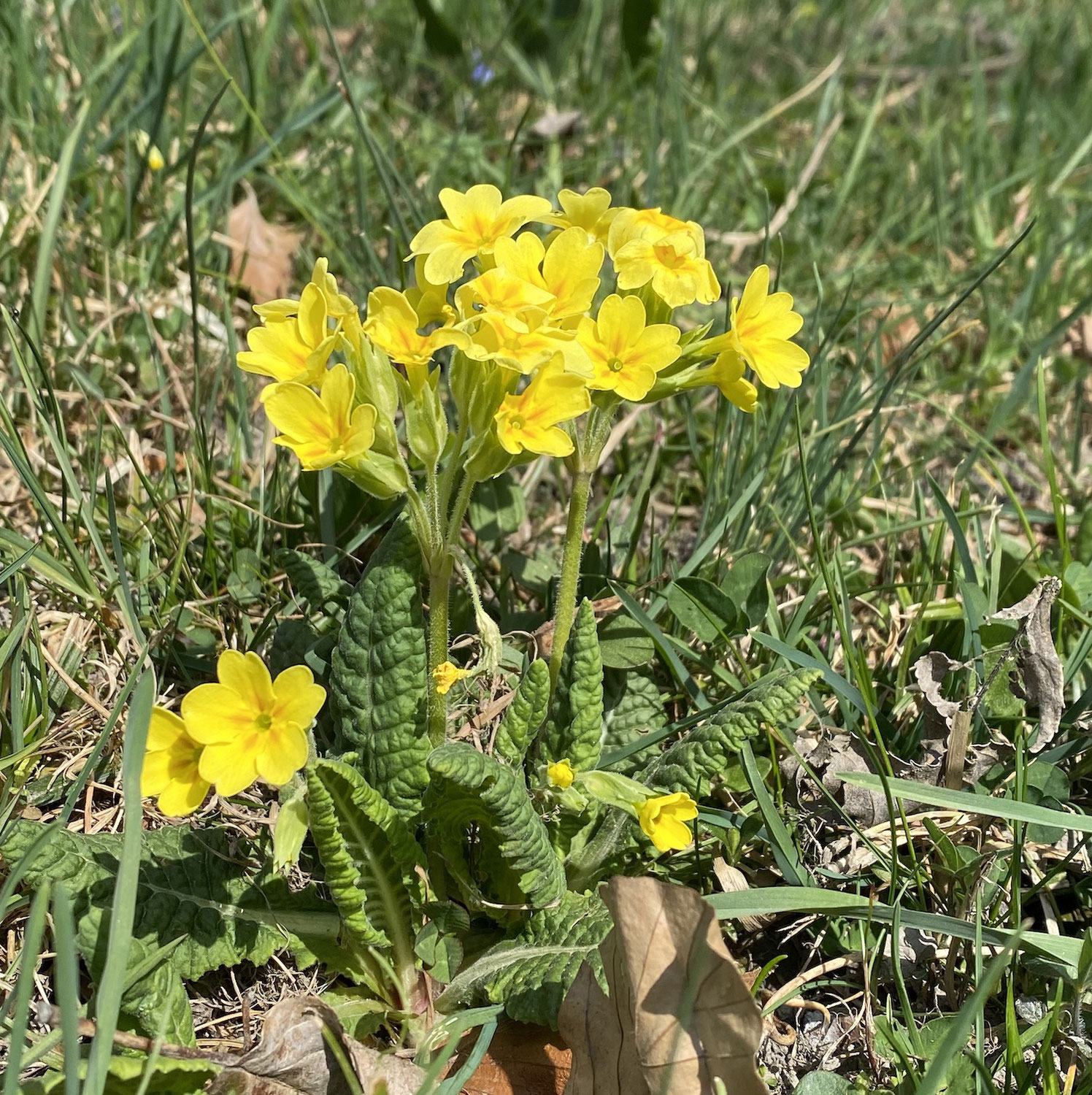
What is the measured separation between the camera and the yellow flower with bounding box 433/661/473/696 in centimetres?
189

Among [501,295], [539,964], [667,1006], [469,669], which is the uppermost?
[501,295]

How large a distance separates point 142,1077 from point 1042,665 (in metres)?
1.86

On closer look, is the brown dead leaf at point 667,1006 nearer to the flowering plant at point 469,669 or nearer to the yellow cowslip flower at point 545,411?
the flowering plant at point 469,669

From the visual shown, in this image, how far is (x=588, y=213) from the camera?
6.80ft

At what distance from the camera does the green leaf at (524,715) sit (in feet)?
6.40

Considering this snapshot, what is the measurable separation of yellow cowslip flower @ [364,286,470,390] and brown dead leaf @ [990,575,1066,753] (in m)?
1.38

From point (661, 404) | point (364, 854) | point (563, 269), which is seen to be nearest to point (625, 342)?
point (563, 269)

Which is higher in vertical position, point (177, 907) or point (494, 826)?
point (494, 826)

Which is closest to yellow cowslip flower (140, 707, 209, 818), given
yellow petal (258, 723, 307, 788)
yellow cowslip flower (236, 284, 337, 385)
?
yellow petal (258, 723, 307, 788)

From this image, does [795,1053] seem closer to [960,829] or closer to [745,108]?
[960,829]

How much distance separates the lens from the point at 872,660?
2709 mm

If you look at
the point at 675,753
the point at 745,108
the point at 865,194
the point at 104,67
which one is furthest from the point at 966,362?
the point at 104,67

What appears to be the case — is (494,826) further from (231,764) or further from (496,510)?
(496,510)

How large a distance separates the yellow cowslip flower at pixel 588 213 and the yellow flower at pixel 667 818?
1037 mm
